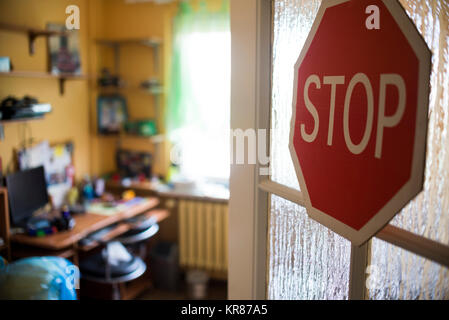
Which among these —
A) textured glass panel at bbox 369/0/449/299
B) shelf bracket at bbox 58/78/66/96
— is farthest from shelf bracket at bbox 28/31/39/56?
textured glass panel at bbox 369/0/449/299

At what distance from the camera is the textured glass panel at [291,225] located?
92 centimetres

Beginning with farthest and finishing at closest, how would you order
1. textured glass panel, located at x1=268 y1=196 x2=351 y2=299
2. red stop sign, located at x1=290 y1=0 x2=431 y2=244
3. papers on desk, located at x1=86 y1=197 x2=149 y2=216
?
papers on desk, located at x1=86 y1=197 x2=149 y2=216
textured glass panel, located at x1=268 y1=196 x2=351 y2=299
red stop sign, located at x1=290 y1=0 x2=431 y2=244

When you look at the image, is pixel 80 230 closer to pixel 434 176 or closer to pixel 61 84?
pixel 61 84

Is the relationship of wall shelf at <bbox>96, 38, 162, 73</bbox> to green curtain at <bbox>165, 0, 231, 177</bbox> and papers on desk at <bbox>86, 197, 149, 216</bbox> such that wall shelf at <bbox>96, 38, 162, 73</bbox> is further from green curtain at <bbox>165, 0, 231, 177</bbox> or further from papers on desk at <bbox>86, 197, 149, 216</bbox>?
papers on desk at <bbox>86, 197, 149, 216</bbox>

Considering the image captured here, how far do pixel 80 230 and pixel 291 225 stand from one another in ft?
6.81

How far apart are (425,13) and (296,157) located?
1.26ft

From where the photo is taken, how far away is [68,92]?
339 cm

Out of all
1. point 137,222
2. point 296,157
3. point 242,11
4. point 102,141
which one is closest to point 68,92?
point 102,141

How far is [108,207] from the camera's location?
10.7 feet

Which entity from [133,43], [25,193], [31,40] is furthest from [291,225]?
[133,43]

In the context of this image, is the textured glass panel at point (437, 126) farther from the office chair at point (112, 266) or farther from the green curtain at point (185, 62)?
the green curtain at point (185, 62)

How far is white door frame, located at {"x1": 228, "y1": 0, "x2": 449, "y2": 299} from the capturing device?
Result: 3.52 feet

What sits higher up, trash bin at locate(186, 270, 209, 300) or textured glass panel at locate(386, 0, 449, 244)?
textured glass panel at locate(386, 0, 449, 244)

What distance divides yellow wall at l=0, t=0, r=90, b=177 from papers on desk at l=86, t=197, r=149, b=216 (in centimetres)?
43
